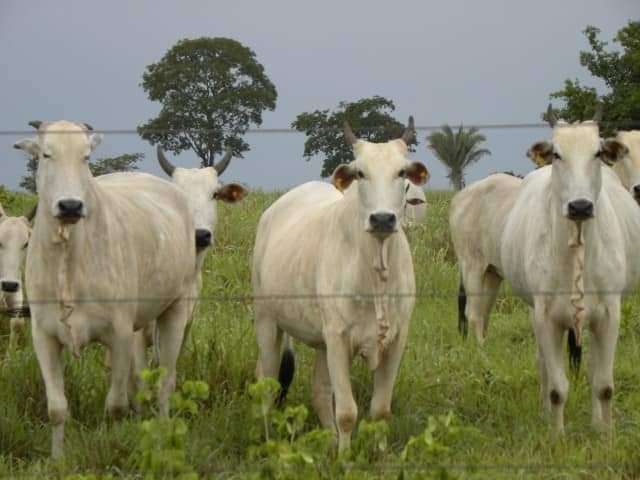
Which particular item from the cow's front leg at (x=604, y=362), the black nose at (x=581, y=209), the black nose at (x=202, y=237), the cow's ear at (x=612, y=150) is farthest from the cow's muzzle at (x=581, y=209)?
the black nose at (x=202, y=237)

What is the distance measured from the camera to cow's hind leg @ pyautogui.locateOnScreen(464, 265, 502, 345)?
880 centimetres

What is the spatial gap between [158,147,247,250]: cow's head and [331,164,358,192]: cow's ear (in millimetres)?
1664

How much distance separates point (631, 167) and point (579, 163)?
2.35 meters

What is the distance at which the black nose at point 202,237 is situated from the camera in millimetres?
7363

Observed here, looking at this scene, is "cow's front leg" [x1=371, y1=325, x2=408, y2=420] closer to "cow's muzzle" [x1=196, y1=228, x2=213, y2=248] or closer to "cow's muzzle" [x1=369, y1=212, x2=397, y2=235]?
"cow's muzzle" [x1=369, y1=212, x2=397, y2=235]

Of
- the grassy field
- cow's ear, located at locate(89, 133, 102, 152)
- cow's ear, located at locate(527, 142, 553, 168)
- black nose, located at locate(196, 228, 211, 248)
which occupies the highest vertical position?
cow's ear, located at locate(89, 133, 102, 152)

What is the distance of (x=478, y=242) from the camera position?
8.90 metres

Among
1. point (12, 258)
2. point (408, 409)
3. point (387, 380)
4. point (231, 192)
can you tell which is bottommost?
point (408, 409)

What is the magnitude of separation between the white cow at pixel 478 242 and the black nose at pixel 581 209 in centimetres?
275

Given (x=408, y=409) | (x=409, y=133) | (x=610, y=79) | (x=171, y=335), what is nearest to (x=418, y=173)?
(x=409, y=133)

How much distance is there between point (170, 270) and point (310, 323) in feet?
3.20

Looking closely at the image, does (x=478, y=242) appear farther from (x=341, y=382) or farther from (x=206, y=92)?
(x=206, y=92)

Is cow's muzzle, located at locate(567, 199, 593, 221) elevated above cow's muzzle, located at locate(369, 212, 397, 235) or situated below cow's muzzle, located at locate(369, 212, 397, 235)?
above

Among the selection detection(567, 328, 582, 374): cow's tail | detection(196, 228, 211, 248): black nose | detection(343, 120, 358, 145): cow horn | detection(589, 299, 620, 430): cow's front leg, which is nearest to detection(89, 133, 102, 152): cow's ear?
detection(343, 120, 358, 145): cow horn
